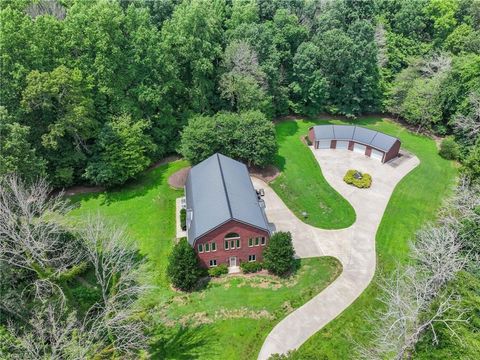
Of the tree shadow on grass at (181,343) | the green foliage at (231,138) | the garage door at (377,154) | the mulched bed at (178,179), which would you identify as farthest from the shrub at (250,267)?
the garage door at (377,154)

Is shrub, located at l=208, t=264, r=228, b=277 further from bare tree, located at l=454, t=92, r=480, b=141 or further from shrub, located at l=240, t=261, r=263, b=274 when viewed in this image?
bare tree, located at l=454, t=92, r=480, b=141

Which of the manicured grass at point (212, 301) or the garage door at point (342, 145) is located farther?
the garage door at point (342, 145)

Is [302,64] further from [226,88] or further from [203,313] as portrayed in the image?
[203,313]

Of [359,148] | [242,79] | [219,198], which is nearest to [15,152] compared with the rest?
[219,198]

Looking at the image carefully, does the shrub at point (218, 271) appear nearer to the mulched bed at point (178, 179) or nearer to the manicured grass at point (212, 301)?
the manicured grass at point (212, 301)

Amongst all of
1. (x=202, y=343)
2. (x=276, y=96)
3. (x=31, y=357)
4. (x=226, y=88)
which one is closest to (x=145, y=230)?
(x=202, y=343)
